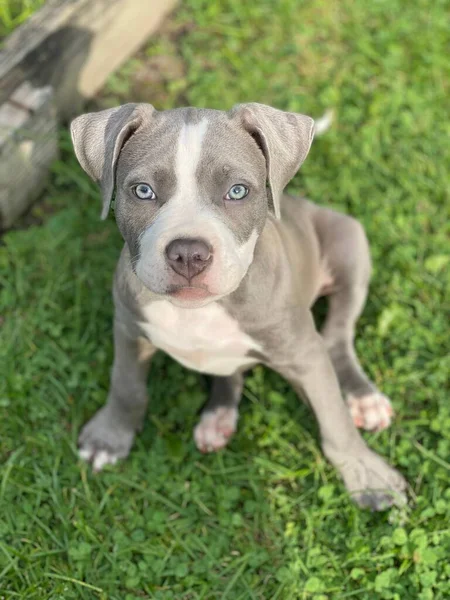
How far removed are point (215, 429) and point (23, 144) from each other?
2.12m

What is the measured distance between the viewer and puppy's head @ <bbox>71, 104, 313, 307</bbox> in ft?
10.7

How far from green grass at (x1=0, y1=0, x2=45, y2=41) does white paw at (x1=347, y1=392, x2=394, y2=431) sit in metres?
3.29

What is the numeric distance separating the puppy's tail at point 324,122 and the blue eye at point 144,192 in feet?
8.29

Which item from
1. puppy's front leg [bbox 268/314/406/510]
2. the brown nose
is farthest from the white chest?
the brown nose

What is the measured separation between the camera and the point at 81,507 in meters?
4.43

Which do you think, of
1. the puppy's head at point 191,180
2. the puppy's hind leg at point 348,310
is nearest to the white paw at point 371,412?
the puppy's hind leg at point 348,310

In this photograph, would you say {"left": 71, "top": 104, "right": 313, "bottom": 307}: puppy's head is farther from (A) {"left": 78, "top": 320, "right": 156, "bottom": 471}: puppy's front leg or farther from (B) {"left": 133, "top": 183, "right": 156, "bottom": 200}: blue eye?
(A) {"left": 78, "top": 320, "right": 156, "bottom": 471}: puppy's front leg

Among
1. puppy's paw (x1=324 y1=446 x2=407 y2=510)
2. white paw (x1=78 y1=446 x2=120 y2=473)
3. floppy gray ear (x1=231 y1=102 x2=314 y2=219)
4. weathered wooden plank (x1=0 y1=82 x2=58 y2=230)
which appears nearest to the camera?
floppy gray ear (x1=231 y1=102 x2=314 y2=219)

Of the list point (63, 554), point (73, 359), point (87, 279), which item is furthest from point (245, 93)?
point (63, 554)

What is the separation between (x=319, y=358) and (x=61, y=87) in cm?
275

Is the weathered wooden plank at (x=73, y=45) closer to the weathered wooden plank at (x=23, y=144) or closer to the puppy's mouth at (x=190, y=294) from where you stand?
the weathered wooden plank at (x=23, y=144)

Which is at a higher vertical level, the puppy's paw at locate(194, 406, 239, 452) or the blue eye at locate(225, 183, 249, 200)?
the blue eye at locate(225, 183, 249, 200)

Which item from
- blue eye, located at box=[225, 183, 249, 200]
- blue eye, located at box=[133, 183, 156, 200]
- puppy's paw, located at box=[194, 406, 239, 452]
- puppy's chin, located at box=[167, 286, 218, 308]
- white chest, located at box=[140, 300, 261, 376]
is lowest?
puppy's paw, located at box=[194, 406, 239, 452]

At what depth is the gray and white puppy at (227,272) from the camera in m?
3.33
